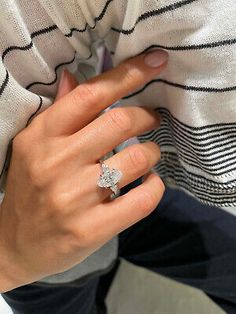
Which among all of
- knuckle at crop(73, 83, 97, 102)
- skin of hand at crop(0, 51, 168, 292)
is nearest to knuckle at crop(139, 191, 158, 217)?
skin of hand at crop(0, 51, 168, 292)

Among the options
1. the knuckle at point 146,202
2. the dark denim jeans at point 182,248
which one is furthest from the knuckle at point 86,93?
the dark denim jeans at point 182,248

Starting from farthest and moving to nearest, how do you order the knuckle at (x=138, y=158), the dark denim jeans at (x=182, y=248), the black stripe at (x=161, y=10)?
the dark denim jeans at (x=182, y=248) < the knuckle at (x=138, y=158) < the black stripe at (x=161, y=10)

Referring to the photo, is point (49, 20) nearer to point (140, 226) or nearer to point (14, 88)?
point (14, 88)

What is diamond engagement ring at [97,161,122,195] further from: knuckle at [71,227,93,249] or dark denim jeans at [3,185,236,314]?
dark denim jeans at [3,185,236,314]

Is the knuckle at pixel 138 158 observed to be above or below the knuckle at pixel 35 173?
below

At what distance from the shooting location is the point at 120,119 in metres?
0.42

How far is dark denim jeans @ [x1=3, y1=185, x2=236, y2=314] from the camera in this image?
65 cm

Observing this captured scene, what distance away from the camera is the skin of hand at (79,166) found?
40cm

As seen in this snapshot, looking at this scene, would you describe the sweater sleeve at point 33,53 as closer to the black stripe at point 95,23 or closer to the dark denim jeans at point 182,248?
the black stripe at point 95,23

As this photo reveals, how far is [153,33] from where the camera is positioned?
0.35 metres

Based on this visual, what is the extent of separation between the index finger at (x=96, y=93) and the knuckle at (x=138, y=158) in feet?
0.17

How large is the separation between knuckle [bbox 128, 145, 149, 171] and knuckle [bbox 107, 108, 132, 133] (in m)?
0.02

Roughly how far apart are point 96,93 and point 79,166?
6 centimetres

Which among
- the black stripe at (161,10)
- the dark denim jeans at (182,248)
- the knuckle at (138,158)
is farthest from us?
the dark denim jeans at (182,248)
